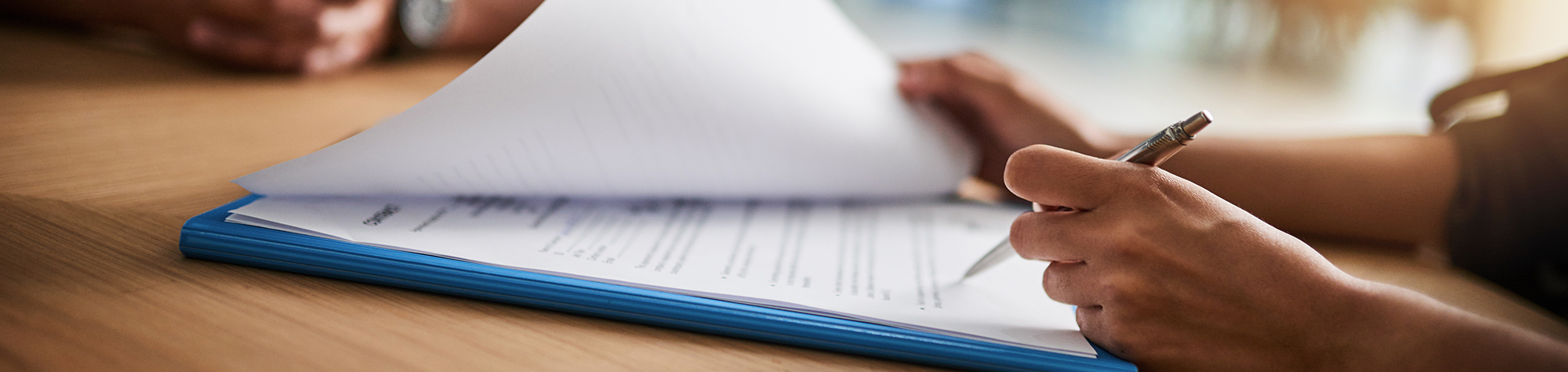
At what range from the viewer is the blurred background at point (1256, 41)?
1955 millimetres

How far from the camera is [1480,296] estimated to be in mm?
351

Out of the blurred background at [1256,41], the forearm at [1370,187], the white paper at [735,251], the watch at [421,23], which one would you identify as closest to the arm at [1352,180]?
the forearm at [1370,187]

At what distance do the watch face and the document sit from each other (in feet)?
1.76

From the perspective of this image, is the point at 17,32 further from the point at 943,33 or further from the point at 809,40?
the point at 943,33

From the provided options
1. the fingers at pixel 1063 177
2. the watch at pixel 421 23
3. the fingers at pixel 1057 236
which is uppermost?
the watch at pixel 421 23

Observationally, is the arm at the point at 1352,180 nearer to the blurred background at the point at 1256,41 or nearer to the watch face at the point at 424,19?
the watch face at the point at 424,19

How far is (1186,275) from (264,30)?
0.72 metres

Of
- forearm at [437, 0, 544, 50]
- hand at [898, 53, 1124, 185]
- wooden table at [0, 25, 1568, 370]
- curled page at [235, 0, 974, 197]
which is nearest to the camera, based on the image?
wooden table at [0, 25, 1568, 370]

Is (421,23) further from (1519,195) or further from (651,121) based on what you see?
(1519,195)

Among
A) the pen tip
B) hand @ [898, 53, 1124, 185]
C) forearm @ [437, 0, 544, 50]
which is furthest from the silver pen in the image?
forearm @ [437, 0, 544, 50]

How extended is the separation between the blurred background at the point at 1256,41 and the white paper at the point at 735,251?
1491 millimetres

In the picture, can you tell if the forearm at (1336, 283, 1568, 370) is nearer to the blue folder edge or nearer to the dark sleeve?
the blue folder edge

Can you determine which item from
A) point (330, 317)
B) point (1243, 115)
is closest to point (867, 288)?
point (330, 317)

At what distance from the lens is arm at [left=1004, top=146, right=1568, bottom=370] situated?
25 centimetres
